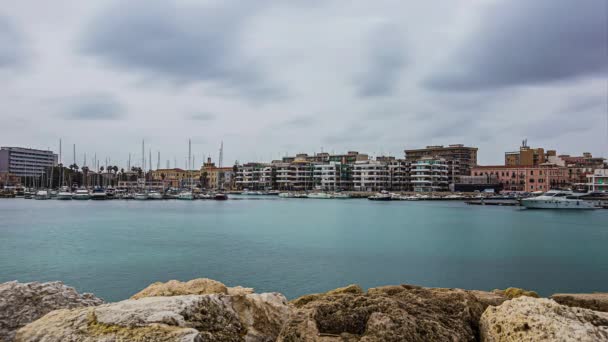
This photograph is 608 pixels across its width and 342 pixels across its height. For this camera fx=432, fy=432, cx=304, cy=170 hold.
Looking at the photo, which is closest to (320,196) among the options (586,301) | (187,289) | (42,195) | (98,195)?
(98,195)

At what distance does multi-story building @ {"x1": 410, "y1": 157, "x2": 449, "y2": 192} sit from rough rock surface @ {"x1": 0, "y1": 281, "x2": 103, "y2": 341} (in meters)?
136

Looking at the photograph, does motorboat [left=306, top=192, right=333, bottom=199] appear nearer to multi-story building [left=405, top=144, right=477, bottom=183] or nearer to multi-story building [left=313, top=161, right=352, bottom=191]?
multi-story building [left=313, top=161, right=352, bottom=191]

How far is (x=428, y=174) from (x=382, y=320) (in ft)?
450

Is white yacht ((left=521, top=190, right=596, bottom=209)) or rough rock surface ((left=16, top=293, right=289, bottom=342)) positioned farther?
white yacht ((left=521, top=190, right=596, bottom=209))

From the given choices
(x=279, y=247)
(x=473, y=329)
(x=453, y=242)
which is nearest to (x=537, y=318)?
(x=473, y=329)

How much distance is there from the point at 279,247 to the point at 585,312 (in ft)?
91.8

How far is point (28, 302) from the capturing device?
6.43 metres

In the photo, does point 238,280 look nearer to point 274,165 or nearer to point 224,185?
point 274,165

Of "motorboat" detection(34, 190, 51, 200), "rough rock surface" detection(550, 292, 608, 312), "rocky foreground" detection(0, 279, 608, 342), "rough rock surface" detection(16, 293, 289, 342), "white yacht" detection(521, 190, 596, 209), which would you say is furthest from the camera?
"motorboat" detection(34, 190, 51, 200)

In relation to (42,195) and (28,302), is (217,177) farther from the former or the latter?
(28,302)

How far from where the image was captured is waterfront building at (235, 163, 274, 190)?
525 ft

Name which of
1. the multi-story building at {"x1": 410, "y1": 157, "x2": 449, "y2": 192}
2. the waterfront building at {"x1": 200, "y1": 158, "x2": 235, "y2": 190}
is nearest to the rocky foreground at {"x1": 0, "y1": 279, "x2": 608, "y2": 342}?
the multi-story building at {"x1": 410, "y1": 157, "x2": 449, "y2": 192}

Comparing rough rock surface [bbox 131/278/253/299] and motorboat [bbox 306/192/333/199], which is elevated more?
rough rock surface [bbox 131/278/253/299]

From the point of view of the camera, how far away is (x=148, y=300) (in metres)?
5.36
